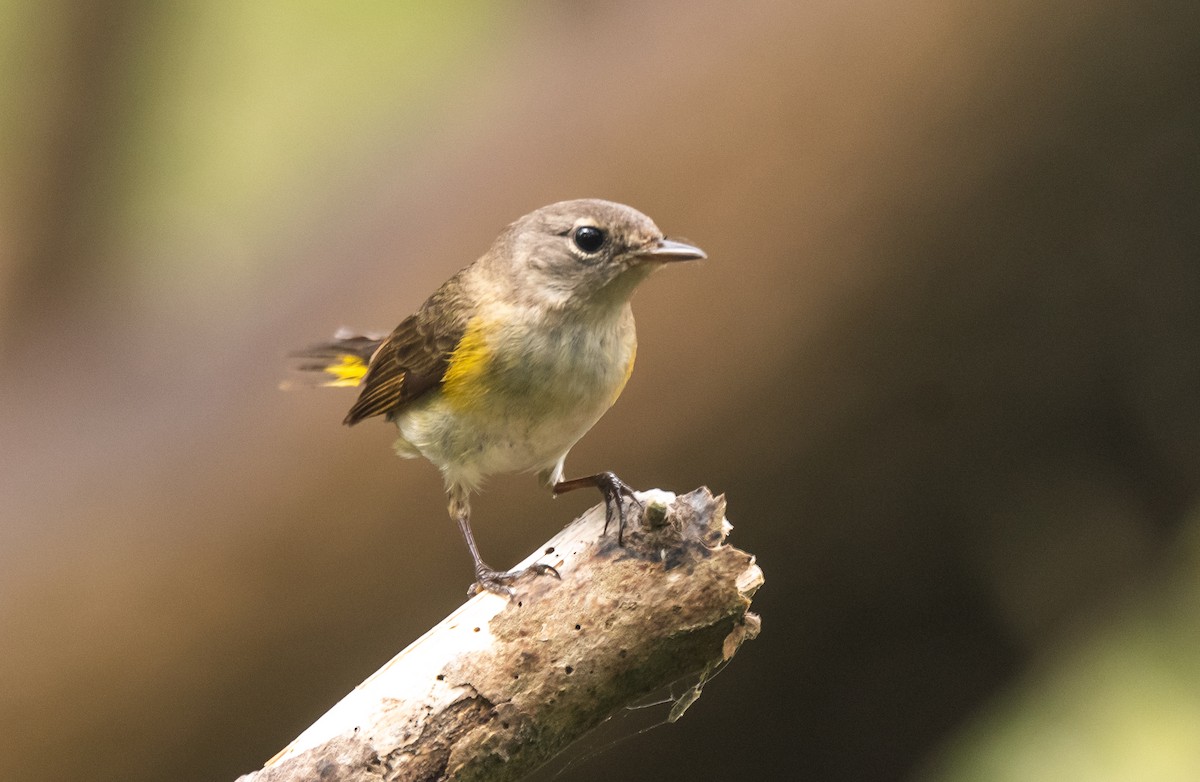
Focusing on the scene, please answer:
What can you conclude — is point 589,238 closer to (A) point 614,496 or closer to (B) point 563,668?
(A) point 614,496

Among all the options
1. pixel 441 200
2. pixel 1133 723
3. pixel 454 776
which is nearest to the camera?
pixel 454 776

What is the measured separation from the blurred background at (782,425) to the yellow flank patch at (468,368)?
1048 mm

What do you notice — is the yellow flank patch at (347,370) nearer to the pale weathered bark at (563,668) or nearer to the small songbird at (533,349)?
the small songbird at (533,349)

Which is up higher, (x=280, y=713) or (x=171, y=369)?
(x=171, y=369)

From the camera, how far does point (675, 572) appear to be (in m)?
1.63

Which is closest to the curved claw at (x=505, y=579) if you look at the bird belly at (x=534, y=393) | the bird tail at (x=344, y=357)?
the bird belly at (x=534, y=393)

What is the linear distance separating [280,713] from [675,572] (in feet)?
6.59

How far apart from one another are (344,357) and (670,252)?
3.58 feet

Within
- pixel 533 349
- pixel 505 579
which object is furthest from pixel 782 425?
pixel 505 579

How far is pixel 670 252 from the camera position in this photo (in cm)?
187

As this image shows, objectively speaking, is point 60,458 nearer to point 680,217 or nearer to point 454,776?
point 680,217

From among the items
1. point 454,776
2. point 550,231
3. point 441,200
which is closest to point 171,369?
point 441,200

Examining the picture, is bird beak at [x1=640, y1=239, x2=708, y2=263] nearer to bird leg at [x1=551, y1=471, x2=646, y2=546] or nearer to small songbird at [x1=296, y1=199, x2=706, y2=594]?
small songbird at [x1=296, y1=199, x2=706, y2=594]

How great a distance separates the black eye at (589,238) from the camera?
1955 millimetres
